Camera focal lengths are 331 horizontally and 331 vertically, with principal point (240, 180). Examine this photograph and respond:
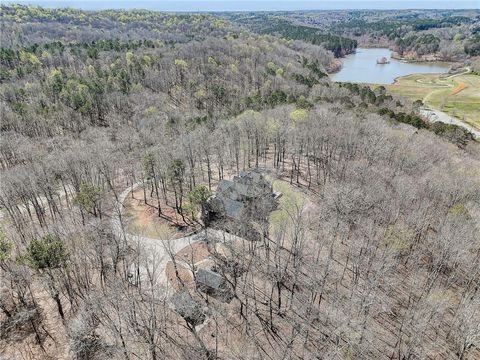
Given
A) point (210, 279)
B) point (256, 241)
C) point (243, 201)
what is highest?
point (210, 279)

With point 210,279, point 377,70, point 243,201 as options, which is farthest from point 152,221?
point 377,70

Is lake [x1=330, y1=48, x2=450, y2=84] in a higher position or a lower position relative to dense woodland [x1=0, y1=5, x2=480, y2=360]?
lower

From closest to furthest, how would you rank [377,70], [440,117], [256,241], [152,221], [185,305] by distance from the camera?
[185,305], [256,241], [152,221], [440,117], [377,70]

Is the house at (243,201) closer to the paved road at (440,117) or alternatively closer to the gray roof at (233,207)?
the gray roof at (233,207)

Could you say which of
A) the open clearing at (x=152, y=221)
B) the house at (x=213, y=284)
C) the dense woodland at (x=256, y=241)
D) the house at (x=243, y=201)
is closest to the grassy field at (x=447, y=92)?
the dense woodland at (x=256, y=241)

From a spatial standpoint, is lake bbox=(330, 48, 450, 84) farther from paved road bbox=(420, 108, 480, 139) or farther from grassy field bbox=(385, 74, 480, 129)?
paved road bbox=(420, 108, 480, 139)

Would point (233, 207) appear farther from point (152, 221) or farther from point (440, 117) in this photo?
point (440, 117)

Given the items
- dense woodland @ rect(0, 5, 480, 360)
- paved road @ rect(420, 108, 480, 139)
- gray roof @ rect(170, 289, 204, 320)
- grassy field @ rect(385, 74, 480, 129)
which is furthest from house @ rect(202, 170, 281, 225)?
grassy field @ rect(385, 74, 480, 129)

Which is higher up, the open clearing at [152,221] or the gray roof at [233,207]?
the gray roof at [233,207]
